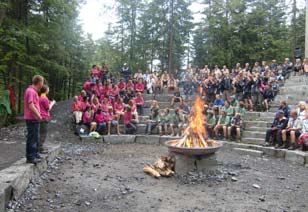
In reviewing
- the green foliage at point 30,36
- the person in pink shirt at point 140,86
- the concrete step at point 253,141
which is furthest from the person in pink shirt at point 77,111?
the concrete step at point 253,141

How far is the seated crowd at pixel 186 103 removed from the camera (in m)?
11.3

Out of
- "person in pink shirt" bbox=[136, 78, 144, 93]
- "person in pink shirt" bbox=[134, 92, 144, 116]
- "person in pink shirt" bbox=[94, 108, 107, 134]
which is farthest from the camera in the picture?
"person in pink shirt" bbox=[136, 78, 144, 93]

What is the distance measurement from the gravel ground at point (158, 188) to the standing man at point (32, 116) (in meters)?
0.62

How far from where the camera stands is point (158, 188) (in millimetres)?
→ 5695

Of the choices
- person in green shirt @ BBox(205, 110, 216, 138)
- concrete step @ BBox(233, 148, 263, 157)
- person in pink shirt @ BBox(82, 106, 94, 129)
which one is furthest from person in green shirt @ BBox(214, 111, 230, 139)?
person in pink shirt @ BBox(82, 106, 94, 129)

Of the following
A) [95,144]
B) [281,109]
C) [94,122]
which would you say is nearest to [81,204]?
[95,144]

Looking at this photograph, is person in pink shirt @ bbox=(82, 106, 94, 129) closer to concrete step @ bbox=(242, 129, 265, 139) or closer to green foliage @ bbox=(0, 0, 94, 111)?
green foliage @ bbox=(0, 0, 94, 111)

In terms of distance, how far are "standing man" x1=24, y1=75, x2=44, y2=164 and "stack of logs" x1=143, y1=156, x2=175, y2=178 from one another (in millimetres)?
2453

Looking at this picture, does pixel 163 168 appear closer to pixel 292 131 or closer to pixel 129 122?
pixel 292 131

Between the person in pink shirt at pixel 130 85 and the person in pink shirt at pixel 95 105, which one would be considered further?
the person in pink shirt at pixel 130 85

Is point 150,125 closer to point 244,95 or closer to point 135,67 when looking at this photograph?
point 244,95

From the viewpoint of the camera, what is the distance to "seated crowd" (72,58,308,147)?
11273 millimetres

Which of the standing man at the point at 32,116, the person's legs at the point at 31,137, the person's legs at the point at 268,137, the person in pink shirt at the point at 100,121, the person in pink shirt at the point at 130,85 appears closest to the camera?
the standing man at the point at 32,116

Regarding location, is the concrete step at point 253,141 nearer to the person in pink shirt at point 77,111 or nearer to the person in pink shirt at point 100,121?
the person in pink shirt at point 100,121
